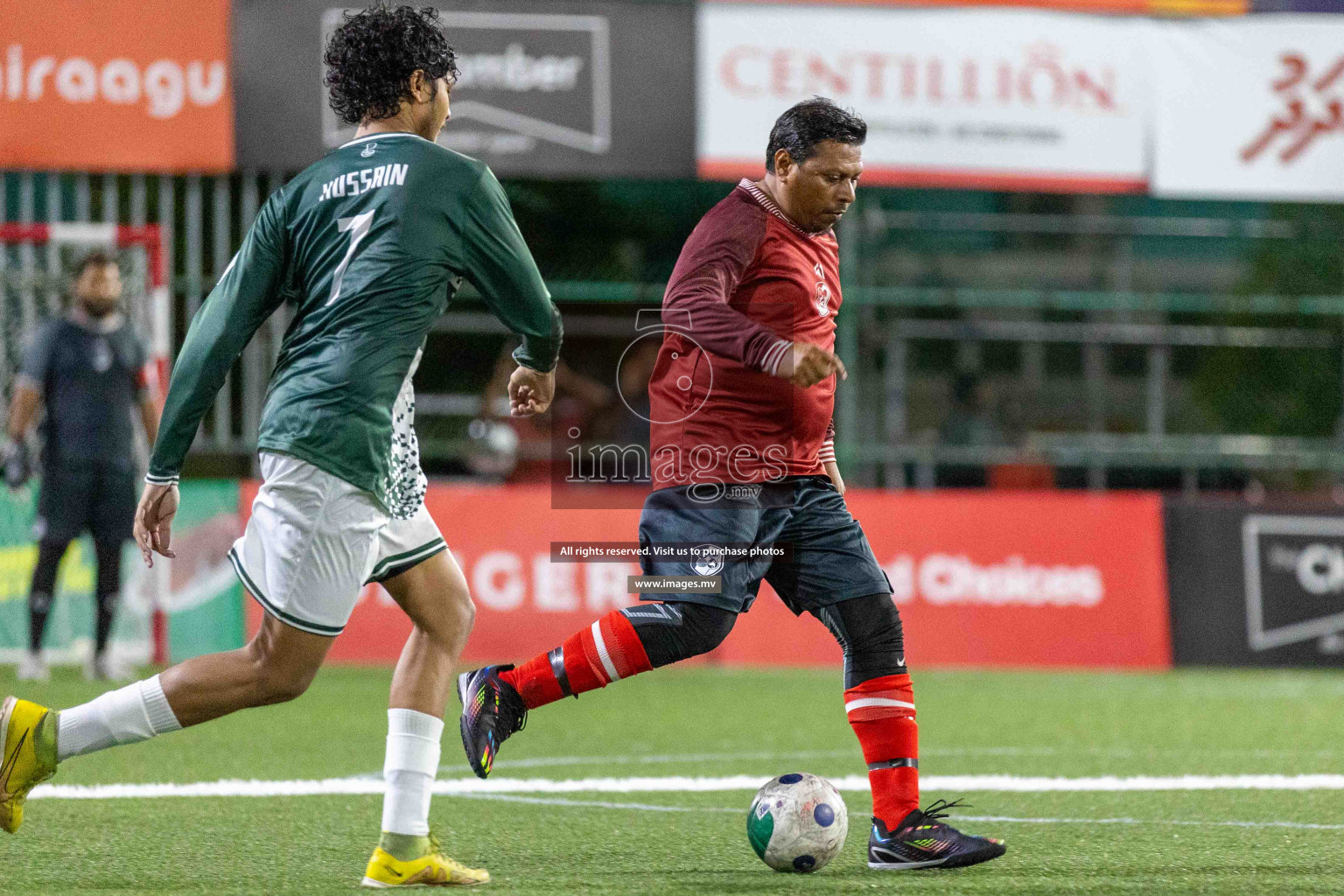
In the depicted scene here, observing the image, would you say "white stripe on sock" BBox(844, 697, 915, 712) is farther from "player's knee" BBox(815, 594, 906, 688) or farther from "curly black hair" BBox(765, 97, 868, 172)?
"curly black hair" BBox(765, 97, 868, 172)

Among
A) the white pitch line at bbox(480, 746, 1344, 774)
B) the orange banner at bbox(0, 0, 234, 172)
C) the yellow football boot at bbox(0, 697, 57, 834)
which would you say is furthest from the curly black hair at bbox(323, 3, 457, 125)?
the orange banner at bbox(0, 0, 234, 172)

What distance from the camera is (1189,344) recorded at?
1379 cm

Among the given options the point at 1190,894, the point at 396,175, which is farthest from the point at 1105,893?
the point at 396,175

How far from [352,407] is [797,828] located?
1587mm

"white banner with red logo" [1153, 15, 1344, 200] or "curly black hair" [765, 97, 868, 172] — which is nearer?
"curly black hair" [765, 97, 868, 172]

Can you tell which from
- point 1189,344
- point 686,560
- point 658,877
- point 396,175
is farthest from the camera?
point 1189,344

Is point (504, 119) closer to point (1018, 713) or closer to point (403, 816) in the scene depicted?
point (1018, 713)

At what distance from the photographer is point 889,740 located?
4.89m

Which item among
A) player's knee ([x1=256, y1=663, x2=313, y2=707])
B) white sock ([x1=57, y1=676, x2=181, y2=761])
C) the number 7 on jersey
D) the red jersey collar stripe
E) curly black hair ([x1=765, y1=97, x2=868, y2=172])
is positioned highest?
curly black hair ([x1=765, y1=97, x2=868, y2=172])

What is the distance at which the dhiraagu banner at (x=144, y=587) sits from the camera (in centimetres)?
1116

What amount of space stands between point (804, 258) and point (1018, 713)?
4.79 metres

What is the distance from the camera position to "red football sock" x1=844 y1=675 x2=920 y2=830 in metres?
4.86

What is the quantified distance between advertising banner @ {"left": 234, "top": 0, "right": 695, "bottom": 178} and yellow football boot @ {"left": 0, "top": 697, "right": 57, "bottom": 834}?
8182 mm

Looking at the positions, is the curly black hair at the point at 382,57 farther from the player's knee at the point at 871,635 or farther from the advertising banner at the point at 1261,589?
the advertising banner at the point at 1261,589
